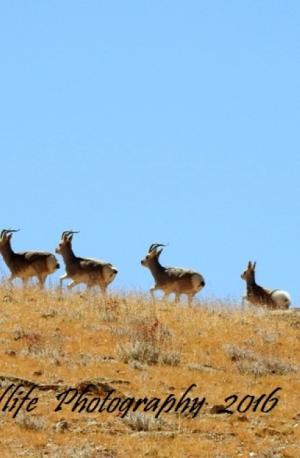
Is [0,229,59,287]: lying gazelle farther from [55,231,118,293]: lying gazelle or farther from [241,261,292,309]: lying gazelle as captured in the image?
[241,261,292,309]: lying gazelle

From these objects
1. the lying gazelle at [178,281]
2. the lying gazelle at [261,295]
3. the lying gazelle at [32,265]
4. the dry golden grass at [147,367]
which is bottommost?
the dry golden grass at [147,367]

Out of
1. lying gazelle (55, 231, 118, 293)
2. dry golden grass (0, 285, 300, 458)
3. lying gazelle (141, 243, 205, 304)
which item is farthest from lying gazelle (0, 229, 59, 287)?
dry golden grass (0, 285, 300, 458)

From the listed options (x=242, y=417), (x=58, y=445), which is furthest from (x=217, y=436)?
(x=58, y=445)

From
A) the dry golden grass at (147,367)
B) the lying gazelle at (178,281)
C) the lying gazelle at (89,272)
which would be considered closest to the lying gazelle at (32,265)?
the lying gazelle at (89,272)

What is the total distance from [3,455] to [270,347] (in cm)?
856

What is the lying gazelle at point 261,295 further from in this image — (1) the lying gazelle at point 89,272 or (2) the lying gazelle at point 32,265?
(2) the lying gazelle at point 32,265

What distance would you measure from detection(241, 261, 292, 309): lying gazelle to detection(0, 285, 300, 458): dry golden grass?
5.67 meters

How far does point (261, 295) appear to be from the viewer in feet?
107

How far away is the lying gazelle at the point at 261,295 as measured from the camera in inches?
1239

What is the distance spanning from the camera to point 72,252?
3142 cm

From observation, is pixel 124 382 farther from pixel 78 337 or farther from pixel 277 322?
pixel 277 322

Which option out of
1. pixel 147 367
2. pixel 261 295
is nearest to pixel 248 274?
pixel 261 295

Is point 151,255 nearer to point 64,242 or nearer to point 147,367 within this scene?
point 64,242

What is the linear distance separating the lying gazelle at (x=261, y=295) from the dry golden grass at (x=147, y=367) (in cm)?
567
